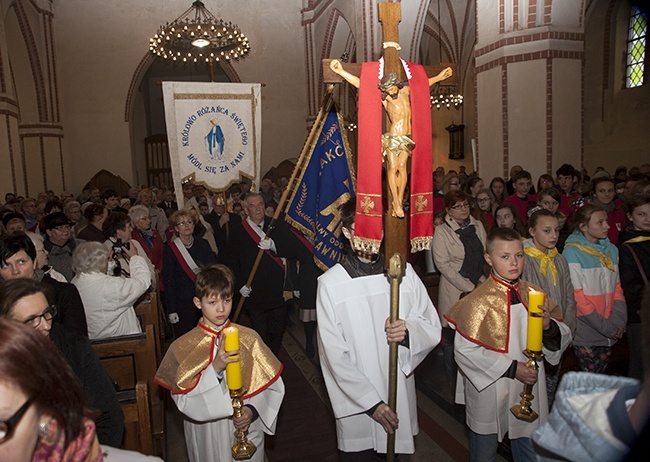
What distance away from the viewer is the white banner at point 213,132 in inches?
200

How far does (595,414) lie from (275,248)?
4217 mm

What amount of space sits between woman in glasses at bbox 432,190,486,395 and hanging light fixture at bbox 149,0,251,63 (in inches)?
367

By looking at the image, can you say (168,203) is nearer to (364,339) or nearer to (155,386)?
(155,386)

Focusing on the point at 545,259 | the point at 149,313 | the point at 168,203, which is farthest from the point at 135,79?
the point at 545,259

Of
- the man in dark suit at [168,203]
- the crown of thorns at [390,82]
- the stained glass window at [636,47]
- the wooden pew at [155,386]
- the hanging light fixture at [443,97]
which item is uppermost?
the stained glass window at [636,47]

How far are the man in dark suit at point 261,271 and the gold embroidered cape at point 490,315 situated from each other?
7.67 ft

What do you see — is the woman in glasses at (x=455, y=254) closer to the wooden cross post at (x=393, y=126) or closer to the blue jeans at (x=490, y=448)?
the blue jeans at (x=490, y=448)

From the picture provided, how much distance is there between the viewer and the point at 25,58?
15.3 metres

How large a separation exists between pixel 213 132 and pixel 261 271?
4.92ft

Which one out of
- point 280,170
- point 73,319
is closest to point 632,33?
point 280,170

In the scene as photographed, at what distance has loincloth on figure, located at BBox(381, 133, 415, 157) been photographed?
2.51m

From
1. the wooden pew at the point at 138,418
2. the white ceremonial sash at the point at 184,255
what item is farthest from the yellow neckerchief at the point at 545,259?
the white ceremonial sash at the point at 184,255

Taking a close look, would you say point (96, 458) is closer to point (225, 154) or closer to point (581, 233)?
point (581, 233)

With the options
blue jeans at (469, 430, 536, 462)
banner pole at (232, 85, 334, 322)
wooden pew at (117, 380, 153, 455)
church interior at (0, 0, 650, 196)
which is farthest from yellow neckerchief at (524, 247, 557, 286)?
church interior at (0, 0, 650, 196)
